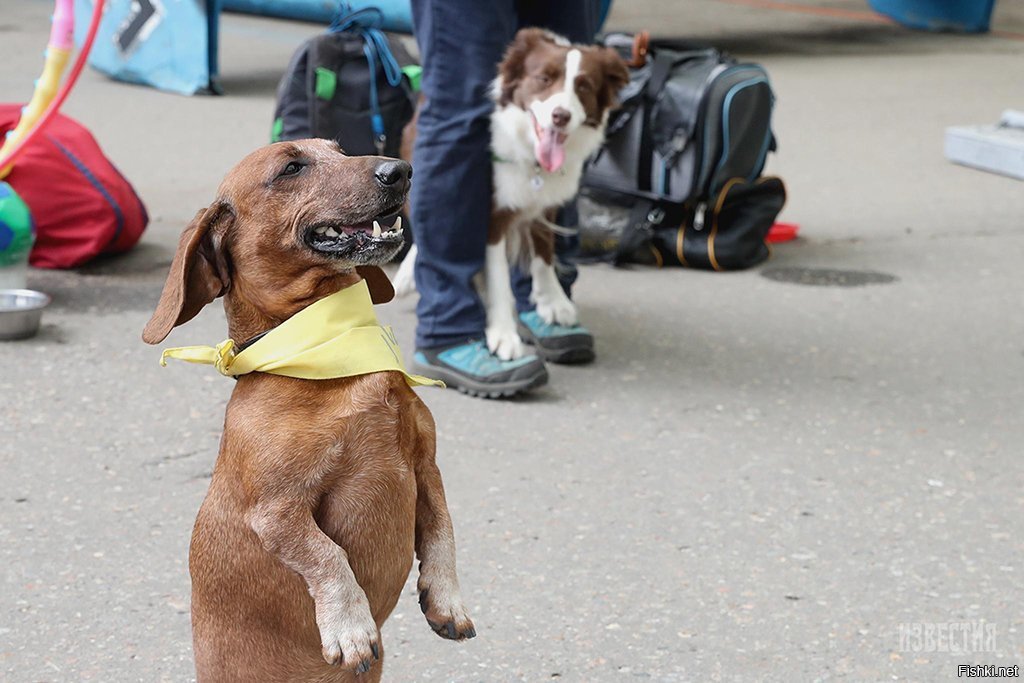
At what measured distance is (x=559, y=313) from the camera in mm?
4453

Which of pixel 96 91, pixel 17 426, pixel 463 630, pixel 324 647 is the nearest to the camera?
pixel 324 647

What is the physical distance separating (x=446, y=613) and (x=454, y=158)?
7.66 ft

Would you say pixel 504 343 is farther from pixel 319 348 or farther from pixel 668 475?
pixel 319 348

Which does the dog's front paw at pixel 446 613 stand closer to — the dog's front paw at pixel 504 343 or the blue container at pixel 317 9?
the dog's front paw at pixel 504 343

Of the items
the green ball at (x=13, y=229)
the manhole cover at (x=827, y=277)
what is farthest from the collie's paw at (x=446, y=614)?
the manhole cover at (x=827, y=277)

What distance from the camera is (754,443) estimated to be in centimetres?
379

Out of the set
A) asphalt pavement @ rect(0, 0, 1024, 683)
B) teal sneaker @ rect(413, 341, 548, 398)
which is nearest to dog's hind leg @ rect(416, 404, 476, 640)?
asphalt pavement @ rect(0, 0, 1024, 683)

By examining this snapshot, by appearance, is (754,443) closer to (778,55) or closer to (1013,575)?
(1013,575)

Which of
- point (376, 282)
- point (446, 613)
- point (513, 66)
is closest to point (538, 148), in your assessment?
point (513, 66)

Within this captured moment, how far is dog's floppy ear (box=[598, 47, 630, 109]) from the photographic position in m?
4.32

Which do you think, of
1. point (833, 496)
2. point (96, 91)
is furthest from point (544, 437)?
point (96, 91)

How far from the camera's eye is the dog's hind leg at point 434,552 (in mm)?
1979

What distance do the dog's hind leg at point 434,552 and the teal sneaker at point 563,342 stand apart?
7.63 feet

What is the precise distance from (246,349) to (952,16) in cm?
1343
